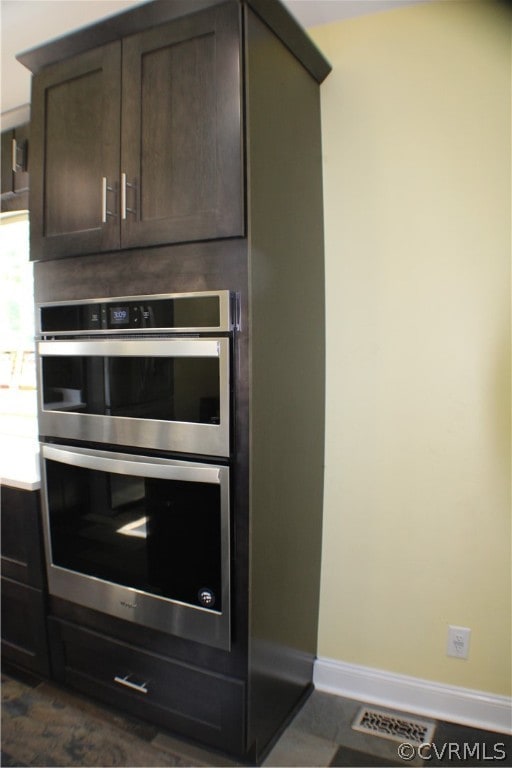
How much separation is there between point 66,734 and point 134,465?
100 cm

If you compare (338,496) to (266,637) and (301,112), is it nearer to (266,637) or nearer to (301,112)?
(266,637)

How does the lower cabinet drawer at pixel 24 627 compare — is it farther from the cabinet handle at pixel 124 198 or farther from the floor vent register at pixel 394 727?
the cabinet handle at pixel 124 198

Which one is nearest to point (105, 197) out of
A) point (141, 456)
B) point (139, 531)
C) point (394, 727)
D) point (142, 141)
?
point (142, 141)

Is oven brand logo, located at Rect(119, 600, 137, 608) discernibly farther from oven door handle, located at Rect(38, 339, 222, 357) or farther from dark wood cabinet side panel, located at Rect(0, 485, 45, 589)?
oven door handle, located at Rect(38, 339, 222, 357)

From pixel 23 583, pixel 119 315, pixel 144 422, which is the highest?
pixel 119 315

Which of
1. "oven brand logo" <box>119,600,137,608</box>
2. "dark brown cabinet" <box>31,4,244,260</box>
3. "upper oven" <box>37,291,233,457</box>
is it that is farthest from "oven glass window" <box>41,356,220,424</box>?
"oven brand logo" <box>119,600,137,608</box>

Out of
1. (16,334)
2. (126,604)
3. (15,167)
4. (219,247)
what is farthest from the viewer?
(16,334)

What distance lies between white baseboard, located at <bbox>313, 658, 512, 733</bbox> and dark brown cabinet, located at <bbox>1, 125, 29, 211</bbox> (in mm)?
2403

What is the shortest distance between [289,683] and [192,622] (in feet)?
1.70

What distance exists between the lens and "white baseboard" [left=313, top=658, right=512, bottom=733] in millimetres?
1711

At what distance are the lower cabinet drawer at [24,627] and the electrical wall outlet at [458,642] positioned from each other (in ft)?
4.92

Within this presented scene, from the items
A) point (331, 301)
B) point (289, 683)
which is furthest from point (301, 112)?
point (289, 683)

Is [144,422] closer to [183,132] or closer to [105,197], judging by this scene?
[105,197]

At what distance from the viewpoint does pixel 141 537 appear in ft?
5.24
